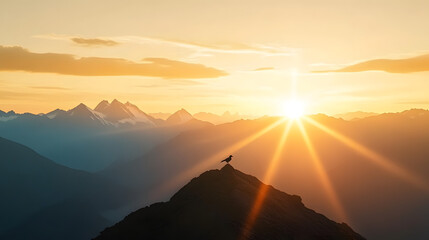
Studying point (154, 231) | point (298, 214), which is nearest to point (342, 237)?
point (298, 214)

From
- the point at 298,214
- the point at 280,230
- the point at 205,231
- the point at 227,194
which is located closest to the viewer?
the point at 205,231

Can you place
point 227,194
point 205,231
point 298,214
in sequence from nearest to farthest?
point 205,231, point 227,194, point 298,214

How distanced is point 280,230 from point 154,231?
61.9ft

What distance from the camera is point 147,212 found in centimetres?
7206

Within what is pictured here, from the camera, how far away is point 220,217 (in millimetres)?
60031

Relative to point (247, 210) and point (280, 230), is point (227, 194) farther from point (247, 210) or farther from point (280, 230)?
point (280, 230)

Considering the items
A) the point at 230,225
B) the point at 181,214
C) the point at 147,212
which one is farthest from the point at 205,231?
the point at 147,212

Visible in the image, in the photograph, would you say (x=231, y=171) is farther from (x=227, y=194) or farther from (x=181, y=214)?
(x=181, y=214)

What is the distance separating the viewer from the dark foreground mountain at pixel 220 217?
5878 cm

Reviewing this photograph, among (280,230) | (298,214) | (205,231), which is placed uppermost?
(298,214)

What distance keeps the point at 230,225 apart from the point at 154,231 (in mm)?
12998

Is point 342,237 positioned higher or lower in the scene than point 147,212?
higher

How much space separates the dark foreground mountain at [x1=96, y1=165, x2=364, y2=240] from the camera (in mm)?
58781

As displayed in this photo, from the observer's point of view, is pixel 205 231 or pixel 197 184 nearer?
pixel 205 231
